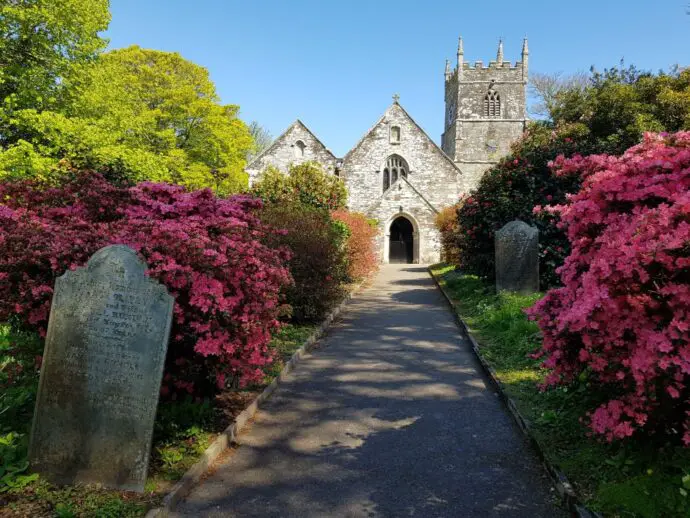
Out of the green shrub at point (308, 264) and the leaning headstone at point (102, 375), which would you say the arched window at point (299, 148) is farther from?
the leaning headstone at point (102, 375)

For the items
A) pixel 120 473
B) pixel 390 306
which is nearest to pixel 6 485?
pixel 120 473

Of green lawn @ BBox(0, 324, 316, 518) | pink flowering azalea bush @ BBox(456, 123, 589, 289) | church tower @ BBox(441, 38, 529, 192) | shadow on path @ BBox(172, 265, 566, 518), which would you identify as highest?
church tower @ BBox(441, 38, 529, 192)

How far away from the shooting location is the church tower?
4641cm

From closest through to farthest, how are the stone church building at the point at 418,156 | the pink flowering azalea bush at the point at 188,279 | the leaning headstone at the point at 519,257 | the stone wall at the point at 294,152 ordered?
the pink flowering azalea bush at the point at 188,279
the leaning headstone at the point at 519,257
the stone church building at the point at 418,156
the stone wall at the point at 294,152

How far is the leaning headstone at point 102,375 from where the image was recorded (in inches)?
144

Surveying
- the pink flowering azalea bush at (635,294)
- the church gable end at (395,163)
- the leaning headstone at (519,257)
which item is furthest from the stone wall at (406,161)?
the pink flowering azalea bush at (635,294)

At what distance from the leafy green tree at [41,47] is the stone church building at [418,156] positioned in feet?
38.4

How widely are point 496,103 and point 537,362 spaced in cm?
4465

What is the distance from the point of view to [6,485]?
3594mm

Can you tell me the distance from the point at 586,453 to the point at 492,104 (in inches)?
1863

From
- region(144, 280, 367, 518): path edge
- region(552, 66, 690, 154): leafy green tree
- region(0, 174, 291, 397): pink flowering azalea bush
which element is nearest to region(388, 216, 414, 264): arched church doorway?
region(552, 66, 690, 154): leafy green tree

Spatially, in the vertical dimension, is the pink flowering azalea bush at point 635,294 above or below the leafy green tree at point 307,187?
below

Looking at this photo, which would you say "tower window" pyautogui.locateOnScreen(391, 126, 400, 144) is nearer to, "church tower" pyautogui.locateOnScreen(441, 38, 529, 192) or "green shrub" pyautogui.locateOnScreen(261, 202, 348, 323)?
"church tower" pyautogui.locateOnScreen(441, 38, 529, 192)

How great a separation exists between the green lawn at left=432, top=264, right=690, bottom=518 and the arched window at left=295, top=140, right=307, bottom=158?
31024mm
